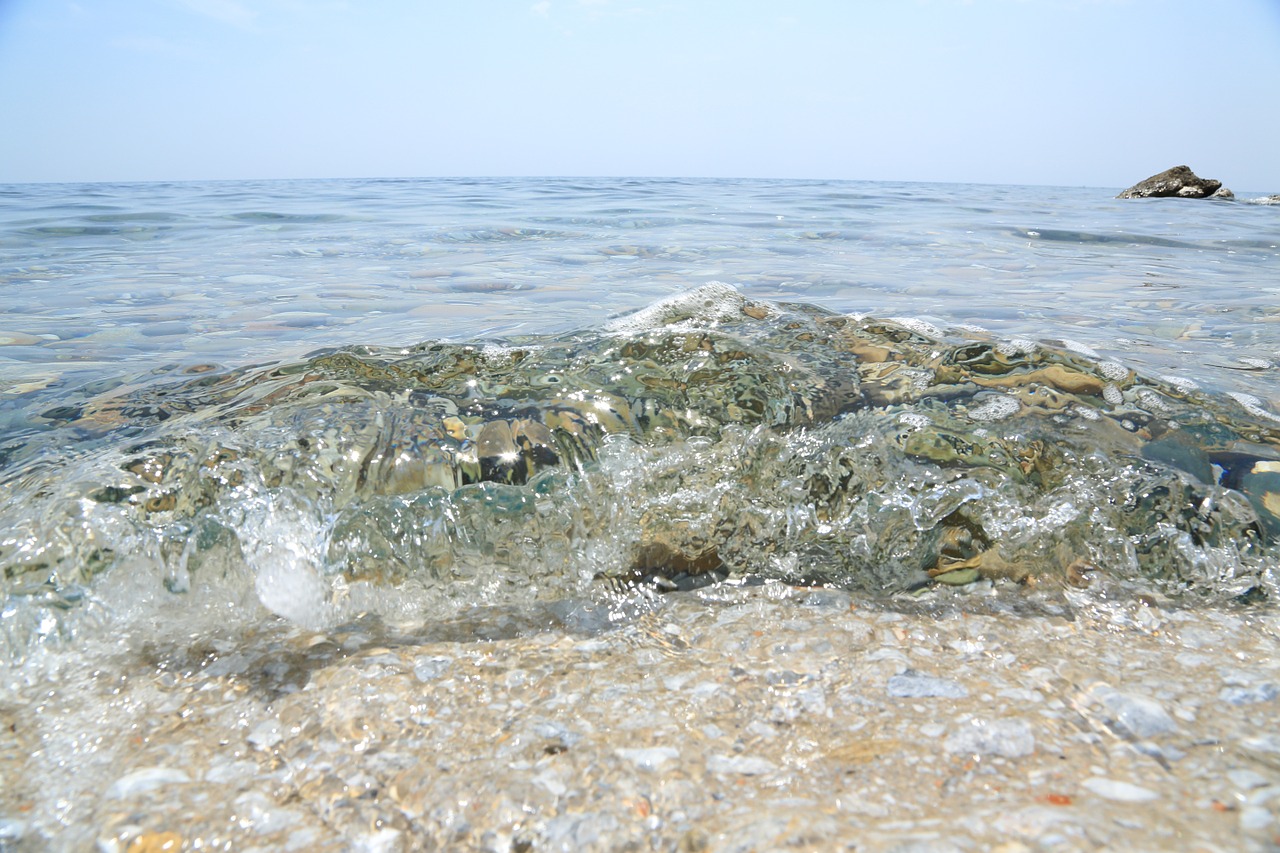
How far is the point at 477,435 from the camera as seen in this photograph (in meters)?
2.22

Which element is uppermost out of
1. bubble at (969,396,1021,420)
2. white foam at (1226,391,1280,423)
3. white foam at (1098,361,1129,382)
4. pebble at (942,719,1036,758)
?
white foam at (1098,361,1129,382)

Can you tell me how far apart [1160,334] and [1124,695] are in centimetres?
322

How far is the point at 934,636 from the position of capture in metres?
1.61

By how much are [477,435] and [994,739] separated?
5.06 feet

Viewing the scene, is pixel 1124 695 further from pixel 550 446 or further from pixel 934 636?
pixel 550 446

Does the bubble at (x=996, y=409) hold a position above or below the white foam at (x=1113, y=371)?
below

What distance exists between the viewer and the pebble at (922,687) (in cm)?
138

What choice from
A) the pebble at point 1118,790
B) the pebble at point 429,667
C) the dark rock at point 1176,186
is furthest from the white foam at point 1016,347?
the dark rock at point 1176,186

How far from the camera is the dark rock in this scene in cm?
1692

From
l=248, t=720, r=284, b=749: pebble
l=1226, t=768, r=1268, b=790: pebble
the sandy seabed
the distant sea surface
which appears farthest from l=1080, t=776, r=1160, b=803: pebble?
the distant sea surface

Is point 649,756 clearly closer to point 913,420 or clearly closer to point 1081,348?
point 913,420

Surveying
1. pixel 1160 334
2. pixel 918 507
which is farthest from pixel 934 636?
pixel 1160 334

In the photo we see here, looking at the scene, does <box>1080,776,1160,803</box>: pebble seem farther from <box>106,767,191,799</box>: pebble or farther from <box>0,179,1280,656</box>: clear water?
<box>106,767,191,799</box>: pebble

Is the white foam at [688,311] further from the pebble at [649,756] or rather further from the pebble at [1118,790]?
the pebble at [1118,790]
